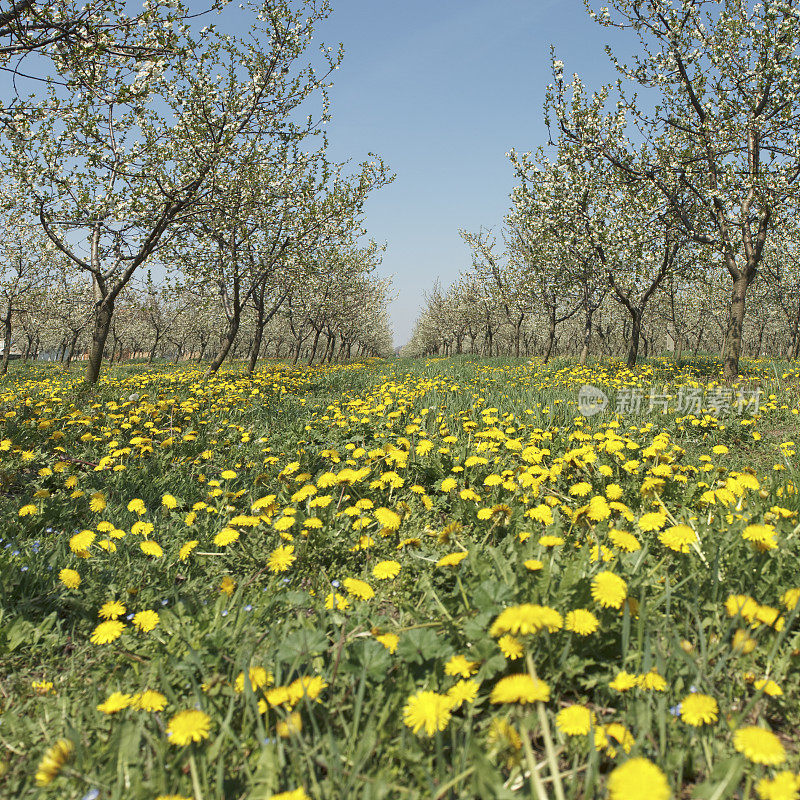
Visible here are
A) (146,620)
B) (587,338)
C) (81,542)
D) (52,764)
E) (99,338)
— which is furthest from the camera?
(587,338)

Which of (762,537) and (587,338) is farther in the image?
(587,338)

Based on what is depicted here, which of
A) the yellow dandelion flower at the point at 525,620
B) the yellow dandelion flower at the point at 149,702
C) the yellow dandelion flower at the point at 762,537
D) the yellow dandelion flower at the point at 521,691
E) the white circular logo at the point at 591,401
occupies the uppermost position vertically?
the white circular logo at the point at 591,401

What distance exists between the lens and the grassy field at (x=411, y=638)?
139 cm

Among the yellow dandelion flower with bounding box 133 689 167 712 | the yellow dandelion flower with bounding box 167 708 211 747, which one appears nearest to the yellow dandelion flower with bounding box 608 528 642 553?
the yellow dandelion flower with bounding box 167 708 211 747

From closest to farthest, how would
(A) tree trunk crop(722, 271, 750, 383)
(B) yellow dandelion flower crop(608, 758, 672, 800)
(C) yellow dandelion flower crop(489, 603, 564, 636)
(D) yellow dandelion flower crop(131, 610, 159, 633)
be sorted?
(B) yellow dandelion flower crop(608, 758, 672, 800)
(C) yellow dandelion flower crop(489, 603, 564, 636)
(D) yellow dandelion flower crop(131, 610, 159, 633)
(A) tree trunk crop(722, 271, 750, 383)

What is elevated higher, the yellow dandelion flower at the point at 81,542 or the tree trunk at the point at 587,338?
the tree trunk at the point at 587,338

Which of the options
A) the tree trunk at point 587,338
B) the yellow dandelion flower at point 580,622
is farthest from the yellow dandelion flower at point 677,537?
the tree trunk at point 587,338

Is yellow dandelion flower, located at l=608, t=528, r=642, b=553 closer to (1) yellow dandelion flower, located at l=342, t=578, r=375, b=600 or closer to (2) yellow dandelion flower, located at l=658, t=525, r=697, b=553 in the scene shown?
(2) yellow dandelion flower, located at l=658, t=525, r=697, b=553

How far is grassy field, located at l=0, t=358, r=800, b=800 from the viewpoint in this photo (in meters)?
1.39

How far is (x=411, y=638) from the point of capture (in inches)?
70.1

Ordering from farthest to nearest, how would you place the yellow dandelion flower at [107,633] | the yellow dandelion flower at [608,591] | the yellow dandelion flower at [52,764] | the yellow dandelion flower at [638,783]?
the yellow dandelion flower at [107,633] < the yellow dandelion flower at [608,591] < the yellow dandelion flower at [52,764] < the yellow dandelion flower at [638,783]

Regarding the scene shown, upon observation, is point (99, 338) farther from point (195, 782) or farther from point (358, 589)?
point (195, 782)

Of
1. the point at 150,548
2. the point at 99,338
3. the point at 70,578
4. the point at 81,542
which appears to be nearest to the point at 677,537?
the point at 150,548

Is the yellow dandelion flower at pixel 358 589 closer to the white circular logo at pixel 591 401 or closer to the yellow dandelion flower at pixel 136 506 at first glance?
the yellow dandelion flower at pixel 136 506
